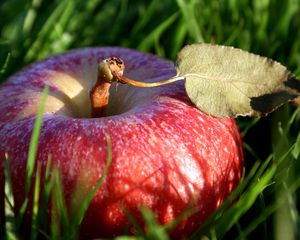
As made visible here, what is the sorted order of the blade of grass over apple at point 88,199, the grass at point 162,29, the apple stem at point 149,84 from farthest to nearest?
the grass at point 162,29 → the apple stem at point 149,84 → the blade of grass over apple at point 88,199

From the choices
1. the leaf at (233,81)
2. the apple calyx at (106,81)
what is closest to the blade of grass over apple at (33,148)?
the apple calyx at (106,81)

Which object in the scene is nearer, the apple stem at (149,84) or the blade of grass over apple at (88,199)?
the blade of grass over apple at (88,199)

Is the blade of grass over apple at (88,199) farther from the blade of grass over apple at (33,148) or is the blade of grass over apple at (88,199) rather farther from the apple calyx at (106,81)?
the apple calyx at (106,81)

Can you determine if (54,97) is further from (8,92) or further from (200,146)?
(200,146)

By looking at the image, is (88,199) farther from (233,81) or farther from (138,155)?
(233,81)

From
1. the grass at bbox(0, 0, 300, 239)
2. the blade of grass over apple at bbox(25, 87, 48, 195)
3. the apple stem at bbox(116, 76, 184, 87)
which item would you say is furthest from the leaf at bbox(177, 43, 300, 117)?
the blade of grass over apple at bbox(25, 87, 48, 195)

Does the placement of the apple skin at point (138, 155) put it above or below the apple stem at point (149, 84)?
below
